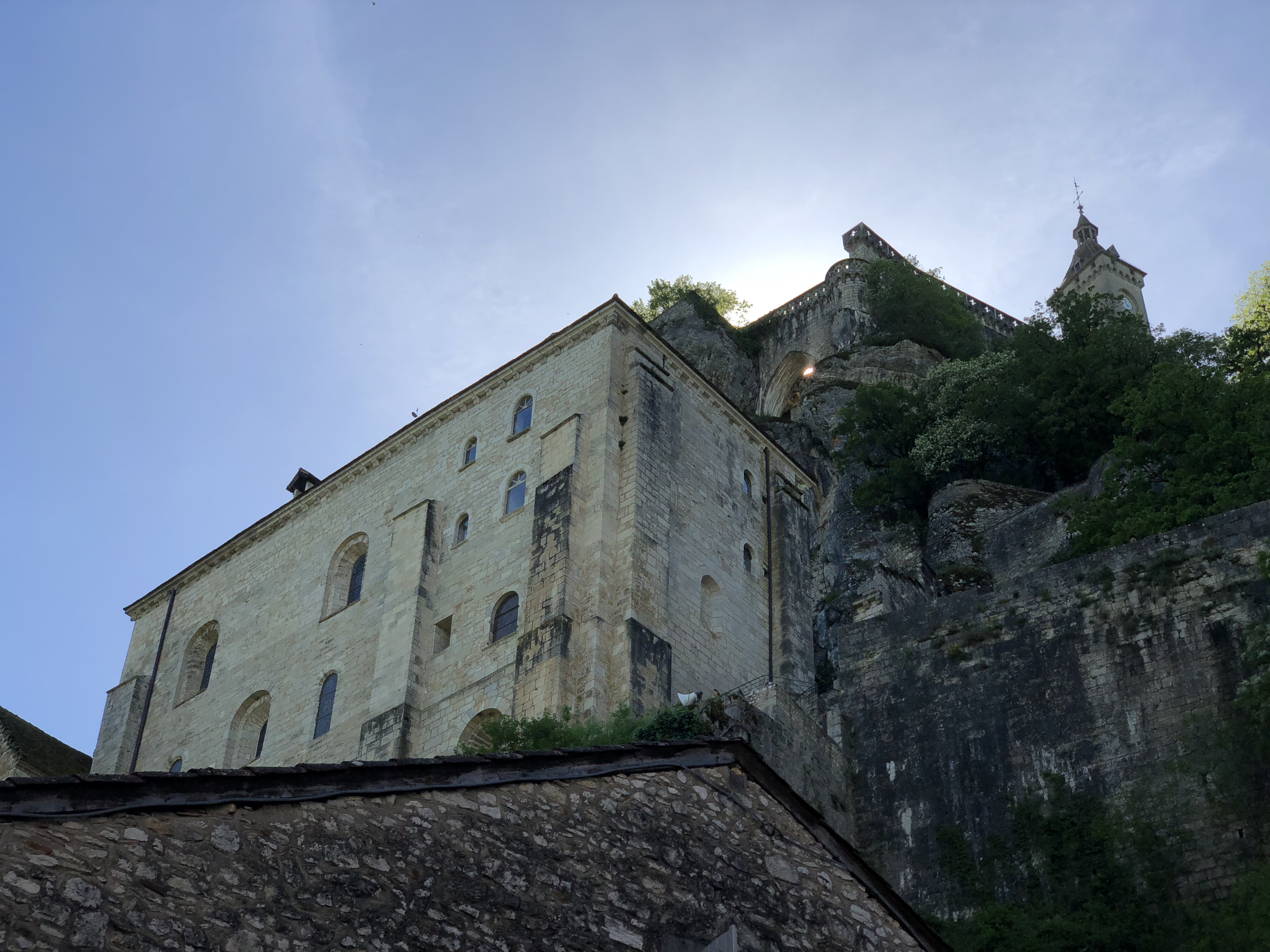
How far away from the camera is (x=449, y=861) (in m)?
9.76

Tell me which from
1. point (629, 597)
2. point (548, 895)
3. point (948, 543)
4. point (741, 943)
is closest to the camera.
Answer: point (548, 895)

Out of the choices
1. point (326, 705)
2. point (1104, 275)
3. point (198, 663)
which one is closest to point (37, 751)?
point (198, 663)

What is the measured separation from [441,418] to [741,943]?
954 inches

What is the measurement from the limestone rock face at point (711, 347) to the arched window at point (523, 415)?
1908cm

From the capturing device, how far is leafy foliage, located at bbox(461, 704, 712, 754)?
2045cm


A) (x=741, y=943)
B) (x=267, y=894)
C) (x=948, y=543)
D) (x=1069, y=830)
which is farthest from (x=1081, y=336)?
(x=267, y=894)

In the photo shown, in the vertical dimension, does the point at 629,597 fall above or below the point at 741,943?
above

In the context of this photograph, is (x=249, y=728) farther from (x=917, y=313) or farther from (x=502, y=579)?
(x=917, y=313)

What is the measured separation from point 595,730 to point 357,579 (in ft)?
44.1

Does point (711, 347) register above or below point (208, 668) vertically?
above

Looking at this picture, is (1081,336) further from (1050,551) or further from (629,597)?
(629,597)

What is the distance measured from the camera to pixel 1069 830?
20797mm

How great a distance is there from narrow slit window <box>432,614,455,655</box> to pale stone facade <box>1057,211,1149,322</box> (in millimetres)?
42176

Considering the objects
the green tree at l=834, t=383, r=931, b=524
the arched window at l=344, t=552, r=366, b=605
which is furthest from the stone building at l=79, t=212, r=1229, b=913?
the green tree at l=834, t=383, r=931, b=524
